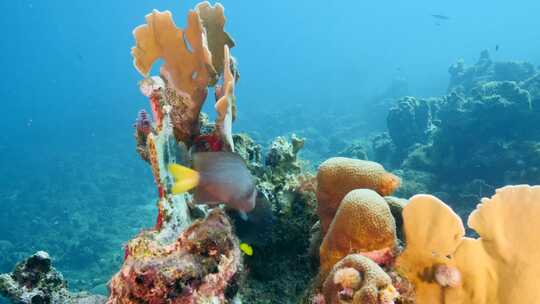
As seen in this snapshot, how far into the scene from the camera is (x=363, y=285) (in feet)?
5.28

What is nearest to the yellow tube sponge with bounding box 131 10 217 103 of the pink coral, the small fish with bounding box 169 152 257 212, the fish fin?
the small fish with bounding box 169 152 257 212

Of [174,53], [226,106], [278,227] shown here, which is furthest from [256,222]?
[174,53]

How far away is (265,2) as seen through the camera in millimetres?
A: 158625

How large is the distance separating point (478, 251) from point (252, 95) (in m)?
54.9

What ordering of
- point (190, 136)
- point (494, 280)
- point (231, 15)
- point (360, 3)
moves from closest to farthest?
1. point (494, 280)
2. point (190, 136)
3. point (360, 3)
4. point (231, 15)

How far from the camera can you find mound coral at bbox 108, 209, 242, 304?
5.72 ft

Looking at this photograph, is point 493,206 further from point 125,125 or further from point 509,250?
point 125,125

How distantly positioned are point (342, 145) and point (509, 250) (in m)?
19.7

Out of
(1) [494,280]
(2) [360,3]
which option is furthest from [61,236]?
(2) [360,3]

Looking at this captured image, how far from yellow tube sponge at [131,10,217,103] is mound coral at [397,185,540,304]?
1663 millimetres

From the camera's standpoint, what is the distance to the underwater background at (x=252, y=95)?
13547mm

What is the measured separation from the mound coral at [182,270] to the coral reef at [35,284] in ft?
4.48

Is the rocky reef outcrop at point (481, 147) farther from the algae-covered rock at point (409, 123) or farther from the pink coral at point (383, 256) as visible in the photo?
the pink coral at point (383, 256)

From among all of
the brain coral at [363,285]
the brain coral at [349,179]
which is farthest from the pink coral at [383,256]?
the brain coral at [349,179]
